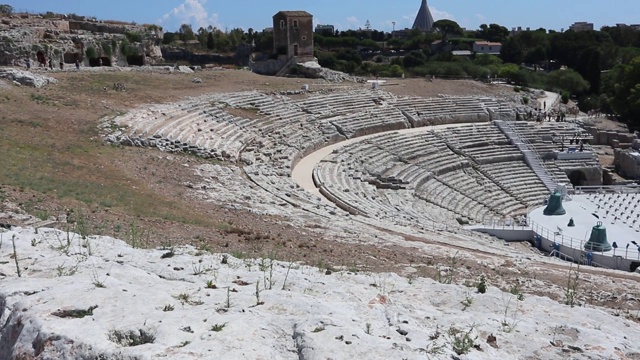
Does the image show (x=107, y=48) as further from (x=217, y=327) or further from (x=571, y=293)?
(x=217, y=327)

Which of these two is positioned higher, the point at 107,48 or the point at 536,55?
the point at 536,55

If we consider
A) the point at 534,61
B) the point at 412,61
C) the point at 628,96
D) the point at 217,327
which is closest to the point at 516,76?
the point at 628,96

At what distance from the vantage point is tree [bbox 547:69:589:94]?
52.8 metres

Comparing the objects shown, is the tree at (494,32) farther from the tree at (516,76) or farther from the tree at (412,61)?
the tree at (516,76)

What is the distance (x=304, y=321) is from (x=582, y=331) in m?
→ 2.61

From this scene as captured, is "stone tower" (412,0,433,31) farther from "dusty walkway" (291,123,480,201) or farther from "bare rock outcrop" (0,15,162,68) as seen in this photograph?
"dusty walkway" (291,123,480,201)

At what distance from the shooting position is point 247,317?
5098 millimetres

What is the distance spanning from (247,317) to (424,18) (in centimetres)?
15410

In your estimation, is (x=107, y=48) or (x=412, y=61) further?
(x=412, y=61)

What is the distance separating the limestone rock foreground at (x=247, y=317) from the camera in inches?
179

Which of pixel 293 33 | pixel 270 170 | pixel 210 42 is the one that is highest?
pixel 210 42

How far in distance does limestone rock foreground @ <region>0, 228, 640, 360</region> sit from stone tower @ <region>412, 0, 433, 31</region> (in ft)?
487

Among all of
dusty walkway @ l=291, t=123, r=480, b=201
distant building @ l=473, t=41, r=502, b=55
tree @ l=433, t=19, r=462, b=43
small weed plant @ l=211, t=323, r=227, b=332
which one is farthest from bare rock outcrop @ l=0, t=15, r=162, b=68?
tree @ l=433, t=19, r=462, b=43

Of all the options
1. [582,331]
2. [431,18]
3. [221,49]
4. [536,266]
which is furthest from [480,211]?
[431,18]
